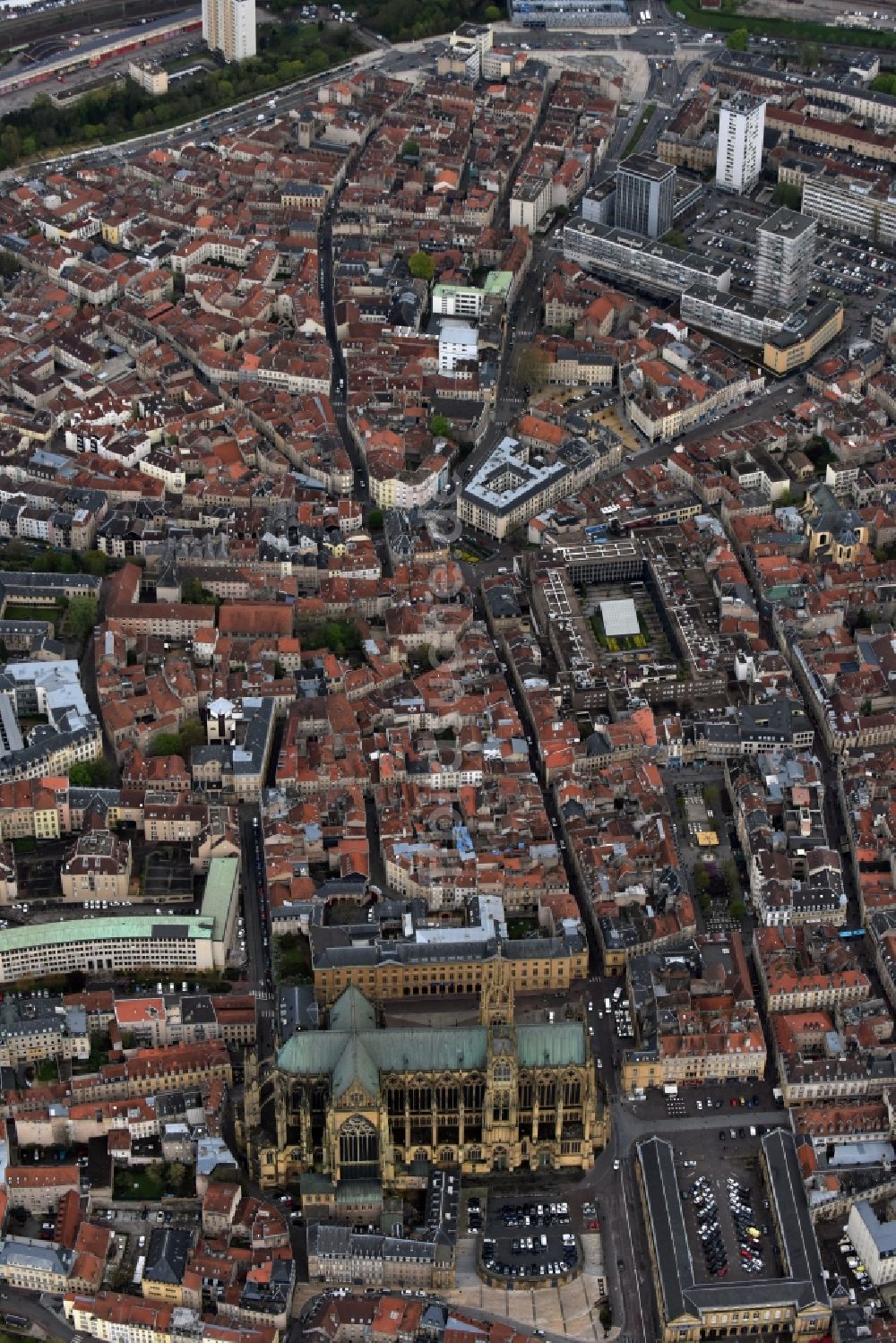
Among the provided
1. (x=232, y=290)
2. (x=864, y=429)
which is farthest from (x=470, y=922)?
(x=232, y=290)

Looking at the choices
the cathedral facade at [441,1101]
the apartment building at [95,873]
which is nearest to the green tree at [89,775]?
the apartment building at [95,873]

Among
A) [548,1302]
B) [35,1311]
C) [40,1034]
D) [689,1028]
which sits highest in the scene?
[689,1028]

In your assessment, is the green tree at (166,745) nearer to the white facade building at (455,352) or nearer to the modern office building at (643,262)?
the white facade building at (455,352)

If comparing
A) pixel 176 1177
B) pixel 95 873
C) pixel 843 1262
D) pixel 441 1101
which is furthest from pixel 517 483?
pixel 843 1262

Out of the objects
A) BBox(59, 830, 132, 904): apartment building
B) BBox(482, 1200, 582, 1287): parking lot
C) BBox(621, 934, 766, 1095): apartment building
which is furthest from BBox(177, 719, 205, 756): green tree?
BBox(482, 1200, 582, 1287): parking lot

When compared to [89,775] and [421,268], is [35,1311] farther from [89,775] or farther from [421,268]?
[421,268]
